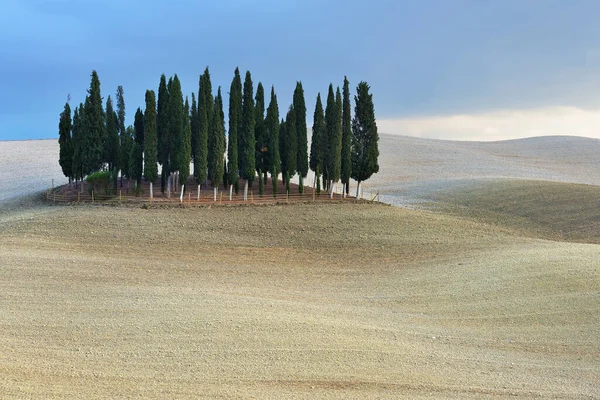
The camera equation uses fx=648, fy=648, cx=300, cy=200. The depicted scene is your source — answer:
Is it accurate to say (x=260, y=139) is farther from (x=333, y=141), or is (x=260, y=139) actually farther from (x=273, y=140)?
(x=333, y=141)

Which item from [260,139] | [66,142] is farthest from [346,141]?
[66,142]

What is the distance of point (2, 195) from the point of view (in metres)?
60.5

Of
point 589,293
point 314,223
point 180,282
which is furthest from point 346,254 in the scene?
point 589,293

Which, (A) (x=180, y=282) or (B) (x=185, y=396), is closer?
(B) (x=185, y=396)

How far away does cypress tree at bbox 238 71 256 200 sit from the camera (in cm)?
4672

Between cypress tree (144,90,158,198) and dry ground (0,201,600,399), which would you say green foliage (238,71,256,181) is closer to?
cypress tree (144,90,158,198)

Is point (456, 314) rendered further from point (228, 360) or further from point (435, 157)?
point (435, 157)

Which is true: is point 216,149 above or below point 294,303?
above

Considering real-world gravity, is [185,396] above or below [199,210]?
below

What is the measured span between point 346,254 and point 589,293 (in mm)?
12690

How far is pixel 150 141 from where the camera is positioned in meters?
45.0

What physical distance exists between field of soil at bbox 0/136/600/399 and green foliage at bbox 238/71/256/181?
19.9 ft

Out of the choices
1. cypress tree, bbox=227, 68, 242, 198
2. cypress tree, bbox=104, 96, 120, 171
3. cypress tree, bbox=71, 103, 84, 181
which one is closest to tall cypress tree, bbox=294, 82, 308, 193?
cypress tree, bbox=227, 68, 242, 198

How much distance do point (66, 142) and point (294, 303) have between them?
36173 millimetres
